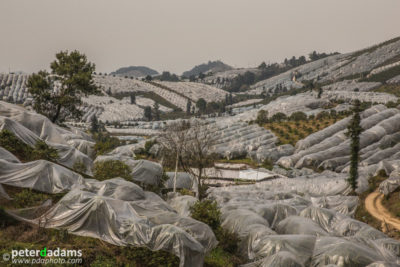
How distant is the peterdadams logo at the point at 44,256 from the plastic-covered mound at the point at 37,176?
754 centimetres

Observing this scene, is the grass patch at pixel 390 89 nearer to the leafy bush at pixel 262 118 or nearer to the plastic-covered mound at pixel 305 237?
the leafy bush at pixel 262 118

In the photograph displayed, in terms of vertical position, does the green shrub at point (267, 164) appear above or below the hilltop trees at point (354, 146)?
below

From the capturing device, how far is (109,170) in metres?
27.0

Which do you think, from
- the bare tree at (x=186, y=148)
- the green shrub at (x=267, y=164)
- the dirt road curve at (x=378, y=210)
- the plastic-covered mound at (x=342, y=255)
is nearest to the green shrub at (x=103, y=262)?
the plastic-covered mound at (x=342, y=255)

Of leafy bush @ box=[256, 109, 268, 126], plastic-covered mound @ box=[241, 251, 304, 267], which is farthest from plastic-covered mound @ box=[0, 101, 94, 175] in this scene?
leafy bush @ box=[256, 109, 268, 126]

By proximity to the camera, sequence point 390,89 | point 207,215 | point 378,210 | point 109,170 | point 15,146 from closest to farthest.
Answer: point 207,215, point 15,146, point 109,170, point 378,210, point 390,89

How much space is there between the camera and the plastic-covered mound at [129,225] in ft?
47.2

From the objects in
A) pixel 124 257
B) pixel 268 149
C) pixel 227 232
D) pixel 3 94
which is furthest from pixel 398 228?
pixel 3 94

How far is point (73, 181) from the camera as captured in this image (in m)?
21.8

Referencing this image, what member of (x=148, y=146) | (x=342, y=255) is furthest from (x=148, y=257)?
(x=148, y=146)

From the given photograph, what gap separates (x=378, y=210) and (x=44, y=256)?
34.1 m

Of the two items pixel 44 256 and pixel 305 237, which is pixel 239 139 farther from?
pixel 44 256

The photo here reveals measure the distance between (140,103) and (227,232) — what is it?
160618 millimetres

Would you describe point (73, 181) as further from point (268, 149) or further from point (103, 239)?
point (268, 149)
